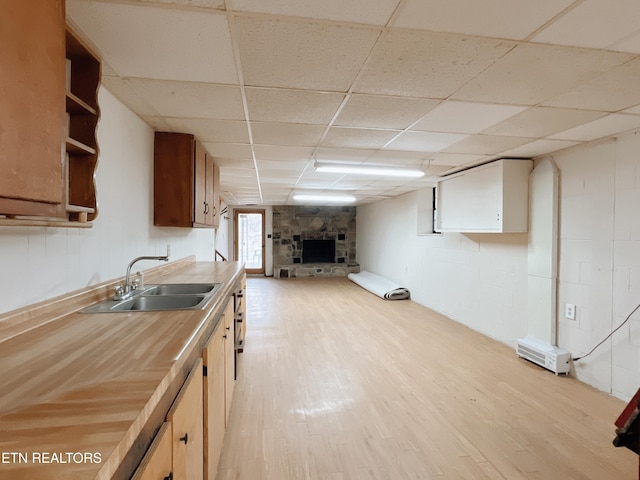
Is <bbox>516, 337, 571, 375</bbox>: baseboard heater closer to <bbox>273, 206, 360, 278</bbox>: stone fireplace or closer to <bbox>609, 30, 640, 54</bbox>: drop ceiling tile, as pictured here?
<bbox>609, 30, 640, 54</bbox>: drop ceiling tile

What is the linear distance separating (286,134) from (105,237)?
1.52 m

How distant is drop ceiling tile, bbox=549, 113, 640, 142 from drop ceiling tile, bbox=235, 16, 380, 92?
6.46 feet

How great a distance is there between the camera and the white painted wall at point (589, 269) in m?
2.46

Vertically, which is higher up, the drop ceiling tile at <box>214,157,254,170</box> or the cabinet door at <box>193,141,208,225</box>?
the drop ceiling tile at <box>214,157,254,170</box>

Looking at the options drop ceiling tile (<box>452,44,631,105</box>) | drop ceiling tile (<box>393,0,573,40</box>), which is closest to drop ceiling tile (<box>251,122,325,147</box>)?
drop ceiling tile (<box>452,44,631,105</box>)

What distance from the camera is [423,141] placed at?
107 inches

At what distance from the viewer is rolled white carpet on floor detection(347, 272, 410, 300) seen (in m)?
6.21

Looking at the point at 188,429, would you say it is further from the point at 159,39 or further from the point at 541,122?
the point at 541,122

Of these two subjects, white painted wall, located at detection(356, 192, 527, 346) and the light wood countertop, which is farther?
white painted wall, located at detection(356, 192, 527, 346)

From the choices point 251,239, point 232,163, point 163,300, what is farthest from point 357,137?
point 251,239

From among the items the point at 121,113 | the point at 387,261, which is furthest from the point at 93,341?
the point at 387,261

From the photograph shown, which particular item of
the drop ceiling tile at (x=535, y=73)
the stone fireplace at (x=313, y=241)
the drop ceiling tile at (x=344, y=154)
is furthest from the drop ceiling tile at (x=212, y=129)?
the stone fireplace at (x=313, y=241)

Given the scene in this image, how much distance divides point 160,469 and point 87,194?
3.97 feet

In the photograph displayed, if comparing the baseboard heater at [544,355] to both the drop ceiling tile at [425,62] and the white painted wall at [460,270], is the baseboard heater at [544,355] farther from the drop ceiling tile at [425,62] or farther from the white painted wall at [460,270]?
the drop ceiling tile at [425,62]
